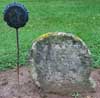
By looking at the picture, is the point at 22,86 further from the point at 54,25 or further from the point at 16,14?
the point at 54,25

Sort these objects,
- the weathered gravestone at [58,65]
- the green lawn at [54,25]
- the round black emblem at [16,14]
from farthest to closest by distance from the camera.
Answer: the green lawn at [54,25]
the weathered gravestone at [58,65]
the round black emblem at [16,14]

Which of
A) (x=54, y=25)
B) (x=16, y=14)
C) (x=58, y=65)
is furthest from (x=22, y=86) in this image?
(x=54, y=25)

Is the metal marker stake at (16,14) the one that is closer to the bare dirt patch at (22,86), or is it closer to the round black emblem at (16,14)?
the round black emblem at (16,14)

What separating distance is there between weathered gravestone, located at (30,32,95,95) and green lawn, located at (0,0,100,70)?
1.13 metres

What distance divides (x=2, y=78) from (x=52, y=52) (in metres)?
1.03

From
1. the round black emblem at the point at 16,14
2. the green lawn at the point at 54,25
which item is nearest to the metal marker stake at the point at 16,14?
the round black emblem at the point at 16,14

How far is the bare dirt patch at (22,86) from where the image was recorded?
20.7 feet

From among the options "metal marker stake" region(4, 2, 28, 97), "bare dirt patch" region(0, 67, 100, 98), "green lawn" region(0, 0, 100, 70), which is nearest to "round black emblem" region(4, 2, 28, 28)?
"metal marker stake" region(4, 2, 28, 97)

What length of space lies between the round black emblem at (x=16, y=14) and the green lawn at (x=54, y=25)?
56.9 inches

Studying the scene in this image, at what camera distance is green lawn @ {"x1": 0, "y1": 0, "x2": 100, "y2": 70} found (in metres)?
8.28

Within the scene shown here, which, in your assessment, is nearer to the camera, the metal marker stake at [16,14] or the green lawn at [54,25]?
the metal marker stake at [16,14]

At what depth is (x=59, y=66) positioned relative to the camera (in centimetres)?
632

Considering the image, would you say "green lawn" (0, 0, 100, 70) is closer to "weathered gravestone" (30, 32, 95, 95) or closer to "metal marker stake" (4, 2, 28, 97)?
"weathered gravestone" (30, 32, 95, 95)

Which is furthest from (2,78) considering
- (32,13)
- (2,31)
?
(32,13)
